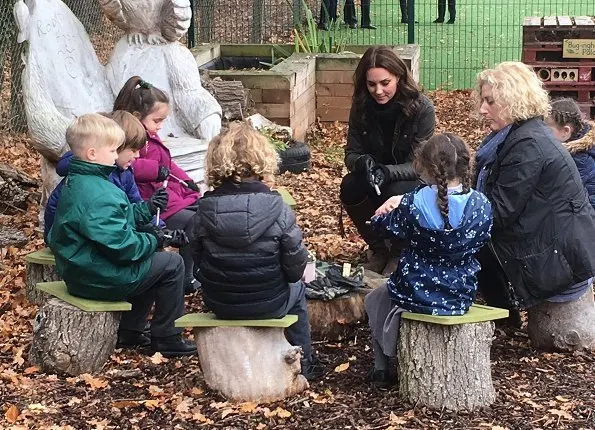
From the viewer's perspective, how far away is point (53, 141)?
19.6 feet

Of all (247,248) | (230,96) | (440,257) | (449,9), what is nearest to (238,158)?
(247,248)

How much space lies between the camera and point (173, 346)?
495cm

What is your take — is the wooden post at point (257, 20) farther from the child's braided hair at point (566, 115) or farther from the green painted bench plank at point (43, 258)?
the green painted bench plank at point (43, 258)

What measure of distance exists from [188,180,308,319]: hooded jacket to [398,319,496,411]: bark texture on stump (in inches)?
22.1

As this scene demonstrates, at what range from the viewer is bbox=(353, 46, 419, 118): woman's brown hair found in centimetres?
566

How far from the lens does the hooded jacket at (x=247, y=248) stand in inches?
164

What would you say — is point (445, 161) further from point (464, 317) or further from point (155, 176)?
point (155, 176)

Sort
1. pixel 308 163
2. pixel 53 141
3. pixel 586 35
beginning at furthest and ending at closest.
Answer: pixel 586 35, pixel 308 163, pixel 53 141

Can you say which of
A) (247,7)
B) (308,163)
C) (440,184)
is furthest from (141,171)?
(247,7)

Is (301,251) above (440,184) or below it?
below

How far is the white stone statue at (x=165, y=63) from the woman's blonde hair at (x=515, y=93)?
229 cm

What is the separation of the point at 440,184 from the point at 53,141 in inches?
107

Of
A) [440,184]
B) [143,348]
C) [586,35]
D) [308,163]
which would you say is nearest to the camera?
[440,184]

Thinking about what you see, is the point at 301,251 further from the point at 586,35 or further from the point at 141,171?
the point at 586,35
